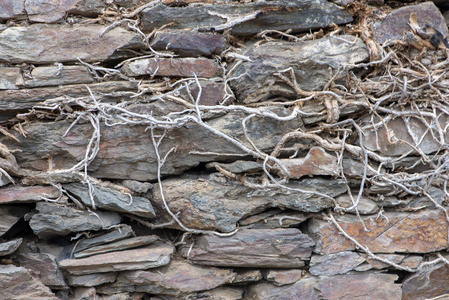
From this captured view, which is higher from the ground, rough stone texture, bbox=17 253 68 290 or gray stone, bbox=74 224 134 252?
gray stone, bbox=74 224 134 252

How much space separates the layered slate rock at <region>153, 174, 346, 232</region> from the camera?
2.91 meters

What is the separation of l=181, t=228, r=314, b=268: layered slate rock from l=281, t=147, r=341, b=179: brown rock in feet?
1.71

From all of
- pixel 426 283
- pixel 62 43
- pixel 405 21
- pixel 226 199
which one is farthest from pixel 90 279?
pixel 405 21

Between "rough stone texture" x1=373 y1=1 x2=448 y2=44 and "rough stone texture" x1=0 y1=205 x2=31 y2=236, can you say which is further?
"rough stone texture" x1=373 y1=1 x2=448 y2=44

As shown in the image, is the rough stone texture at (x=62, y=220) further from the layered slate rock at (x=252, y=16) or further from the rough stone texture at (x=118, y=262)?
the layered slate rock at (x=252, y=16)

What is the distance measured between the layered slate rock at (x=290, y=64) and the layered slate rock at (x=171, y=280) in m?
1.47

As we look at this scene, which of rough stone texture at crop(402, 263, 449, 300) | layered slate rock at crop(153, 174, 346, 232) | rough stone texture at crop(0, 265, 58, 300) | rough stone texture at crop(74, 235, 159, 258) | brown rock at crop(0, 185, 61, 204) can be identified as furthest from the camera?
rough stone texture at crop(402, 263, 449, 300)

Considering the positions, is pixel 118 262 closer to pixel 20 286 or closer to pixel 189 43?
pixel 20 286

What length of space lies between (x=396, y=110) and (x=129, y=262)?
2553 mm

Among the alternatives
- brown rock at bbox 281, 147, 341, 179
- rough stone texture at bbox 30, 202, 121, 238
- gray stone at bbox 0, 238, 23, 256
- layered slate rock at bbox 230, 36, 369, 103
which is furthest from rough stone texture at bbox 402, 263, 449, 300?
gray stone at bbox 0, 238, 23, 256

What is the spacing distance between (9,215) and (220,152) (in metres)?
1.71

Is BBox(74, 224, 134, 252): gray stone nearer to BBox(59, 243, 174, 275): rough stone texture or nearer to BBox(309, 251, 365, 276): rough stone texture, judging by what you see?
BBox(59, 243, 174, 275): rough stone texture

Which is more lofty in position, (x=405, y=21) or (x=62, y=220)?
(x=405, y=21)

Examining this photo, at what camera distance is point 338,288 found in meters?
2.95
